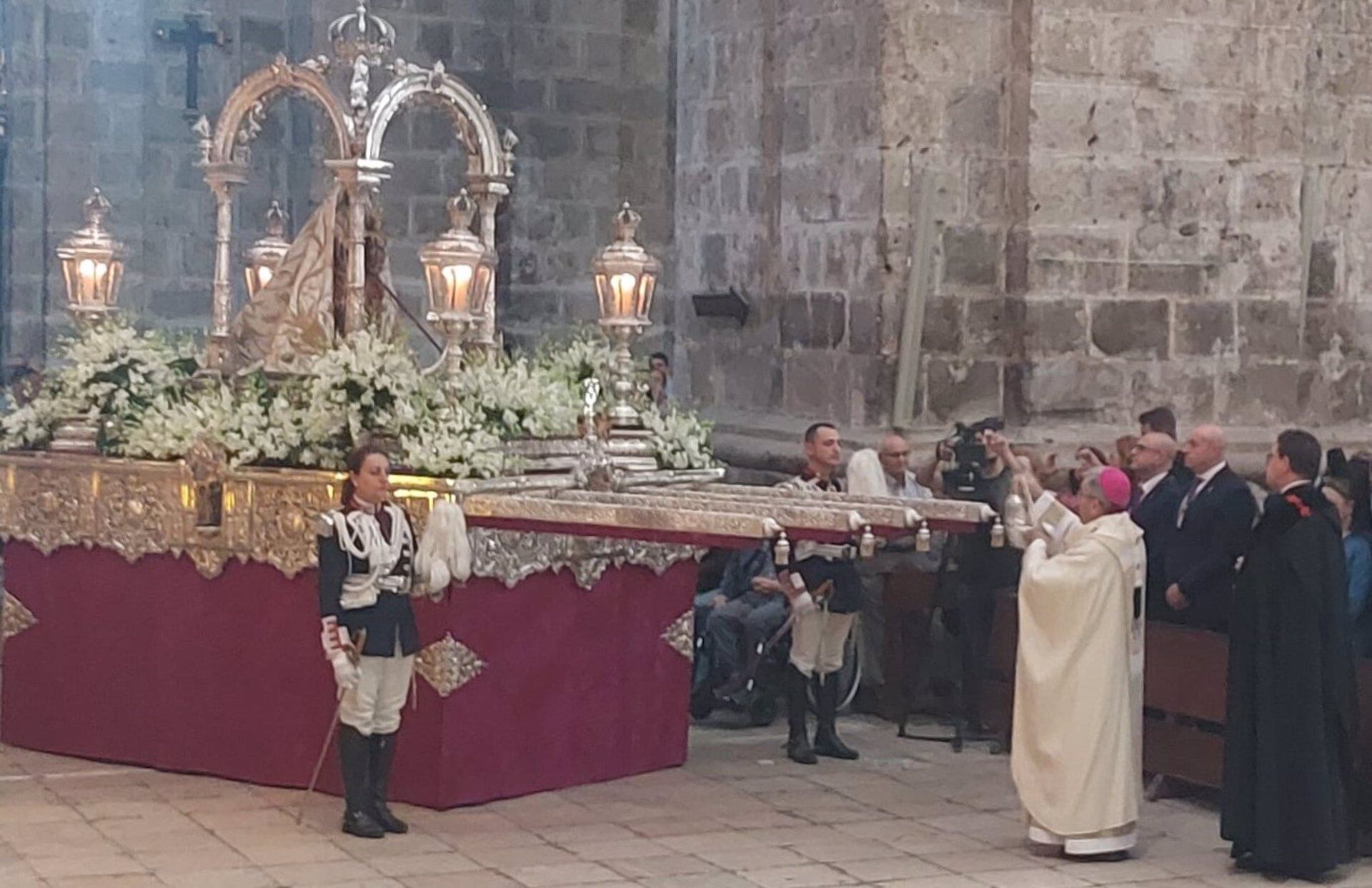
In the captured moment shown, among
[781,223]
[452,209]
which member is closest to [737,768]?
[452,209]

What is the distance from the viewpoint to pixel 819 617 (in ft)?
36.2

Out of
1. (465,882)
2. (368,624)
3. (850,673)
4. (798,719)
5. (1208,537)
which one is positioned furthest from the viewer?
(850,673)

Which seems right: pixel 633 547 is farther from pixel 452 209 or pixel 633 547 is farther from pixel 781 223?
pixel 781 223

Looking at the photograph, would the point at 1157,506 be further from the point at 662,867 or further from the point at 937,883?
the point at 662,867

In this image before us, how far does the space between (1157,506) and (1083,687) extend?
1.88 metres

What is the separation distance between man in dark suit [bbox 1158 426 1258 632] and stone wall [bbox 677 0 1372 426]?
8.53 feet

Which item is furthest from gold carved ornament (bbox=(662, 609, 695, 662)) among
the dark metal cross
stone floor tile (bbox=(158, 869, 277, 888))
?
the dark metal cross

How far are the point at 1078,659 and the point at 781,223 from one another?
4.84 m

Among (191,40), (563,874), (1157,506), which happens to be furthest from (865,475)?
(191,40)

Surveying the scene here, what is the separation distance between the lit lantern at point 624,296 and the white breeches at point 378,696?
6.05 ft

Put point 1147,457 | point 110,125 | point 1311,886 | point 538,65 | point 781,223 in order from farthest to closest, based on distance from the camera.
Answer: point 110,125
point 538,65
point 781,223
point 1147,457
point 1311,886

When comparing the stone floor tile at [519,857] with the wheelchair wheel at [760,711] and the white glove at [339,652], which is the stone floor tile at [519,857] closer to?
the white glove at [339,652]

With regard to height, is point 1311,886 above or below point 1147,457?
below

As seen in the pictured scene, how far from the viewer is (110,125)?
18.6 meters
